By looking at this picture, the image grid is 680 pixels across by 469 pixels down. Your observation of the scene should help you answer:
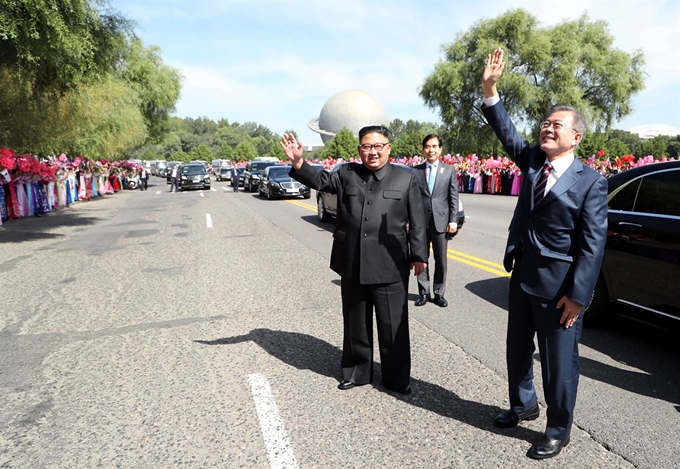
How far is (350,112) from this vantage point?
480 ft

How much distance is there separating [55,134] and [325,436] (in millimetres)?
16039

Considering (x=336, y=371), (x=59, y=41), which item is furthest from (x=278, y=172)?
(x=336, y=371)

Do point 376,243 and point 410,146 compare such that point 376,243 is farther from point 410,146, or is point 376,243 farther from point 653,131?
point 653,131

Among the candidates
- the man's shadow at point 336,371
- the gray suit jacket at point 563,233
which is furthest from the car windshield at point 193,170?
the gray suit jacket at point 563,233

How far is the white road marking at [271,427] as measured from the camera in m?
2.80

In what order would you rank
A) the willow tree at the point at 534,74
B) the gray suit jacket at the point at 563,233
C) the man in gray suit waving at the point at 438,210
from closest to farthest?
the gray suit jacket at the point at 563,233, the man in gray suit waving at the point at 438,210, the willow tree at the point at 534,74

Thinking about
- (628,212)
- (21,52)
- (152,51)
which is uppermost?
(152,51)

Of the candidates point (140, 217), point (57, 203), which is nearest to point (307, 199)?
point (140, 217)

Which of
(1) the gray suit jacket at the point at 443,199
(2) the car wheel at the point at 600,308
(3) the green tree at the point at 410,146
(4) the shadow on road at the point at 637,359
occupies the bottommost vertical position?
(4) the shadow on road at the point at 637,359

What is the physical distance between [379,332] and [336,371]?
2.00ft

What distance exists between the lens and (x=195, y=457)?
2.85 m

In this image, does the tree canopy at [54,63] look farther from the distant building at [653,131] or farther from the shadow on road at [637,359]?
the distant building at [653,131]

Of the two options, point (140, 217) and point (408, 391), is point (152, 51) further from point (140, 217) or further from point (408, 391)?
point (408, 391)

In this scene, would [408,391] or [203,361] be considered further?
[203,361]
